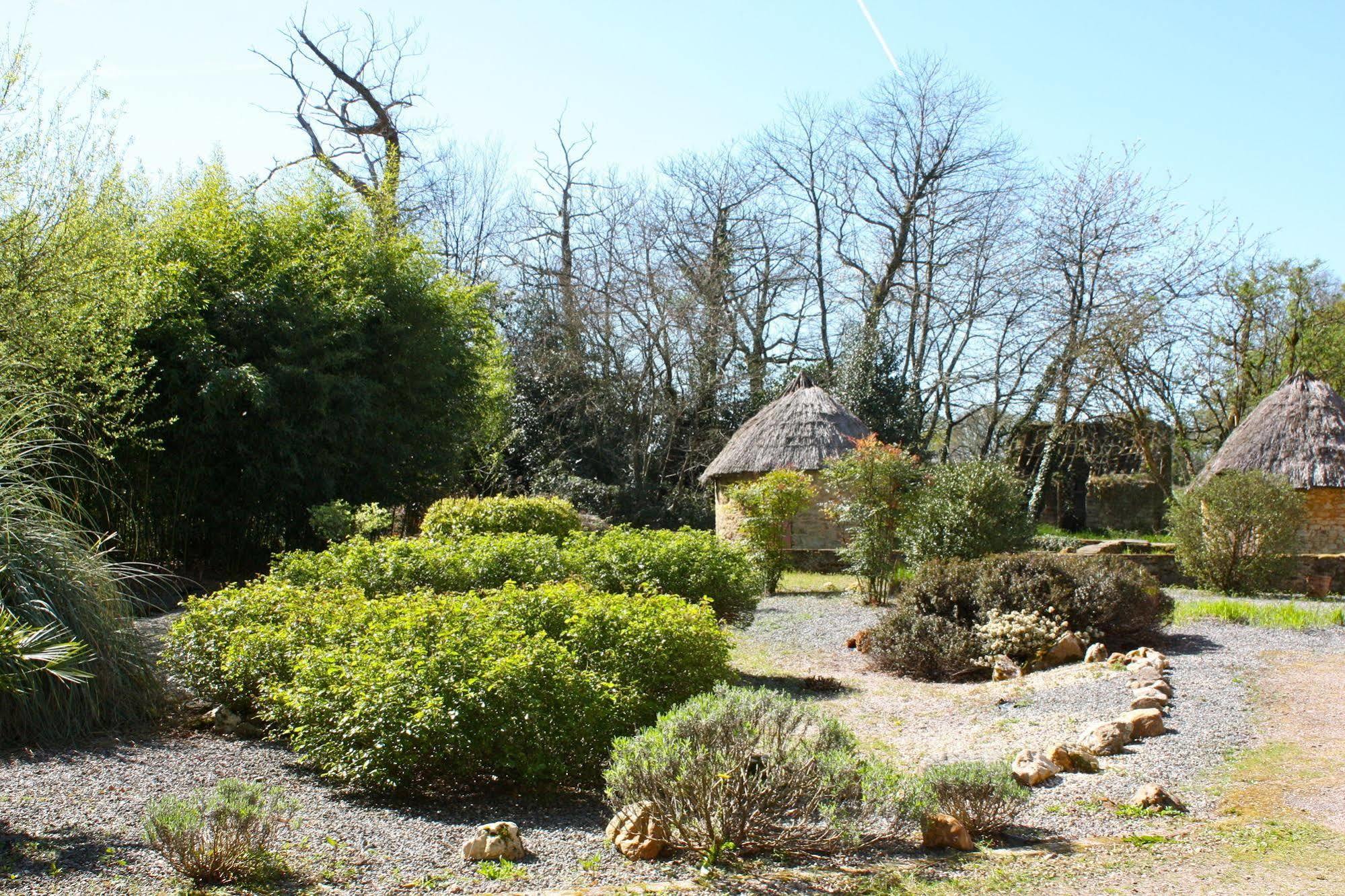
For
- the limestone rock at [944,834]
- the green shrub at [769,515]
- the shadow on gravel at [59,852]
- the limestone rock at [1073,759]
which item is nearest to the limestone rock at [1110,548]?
the green shrub at [769,515]

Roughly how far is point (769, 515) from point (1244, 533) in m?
6.47

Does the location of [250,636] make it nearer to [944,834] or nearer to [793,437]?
[944,834]

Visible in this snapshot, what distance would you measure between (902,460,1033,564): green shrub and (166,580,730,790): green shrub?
6621 mm

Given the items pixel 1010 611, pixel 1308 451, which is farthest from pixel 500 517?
pixel 1308 451

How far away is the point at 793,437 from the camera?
19547 millimetres

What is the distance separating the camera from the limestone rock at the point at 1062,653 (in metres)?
8.52

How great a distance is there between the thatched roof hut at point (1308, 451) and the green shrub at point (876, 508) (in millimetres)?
6790

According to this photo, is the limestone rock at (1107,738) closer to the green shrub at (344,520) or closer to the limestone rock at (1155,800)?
the limestone rock at (1155,800)

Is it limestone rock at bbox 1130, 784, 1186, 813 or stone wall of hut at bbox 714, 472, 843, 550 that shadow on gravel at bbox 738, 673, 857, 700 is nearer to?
limestone rock at bbox 1130, 784, 1186, 813

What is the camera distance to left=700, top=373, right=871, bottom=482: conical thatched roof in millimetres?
19156

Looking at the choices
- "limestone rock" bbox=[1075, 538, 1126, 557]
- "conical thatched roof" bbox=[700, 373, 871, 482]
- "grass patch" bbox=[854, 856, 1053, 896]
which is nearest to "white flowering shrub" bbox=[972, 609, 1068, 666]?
→ "grass patch" bbox=[854, 856, 1053, 896]

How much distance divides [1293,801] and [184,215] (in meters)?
13.8

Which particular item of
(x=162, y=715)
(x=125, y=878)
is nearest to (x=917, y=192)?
(x=162, y=715)

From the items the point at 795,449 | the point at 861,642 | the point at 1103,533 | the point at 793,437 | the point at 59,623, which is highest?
the point at 793,437
